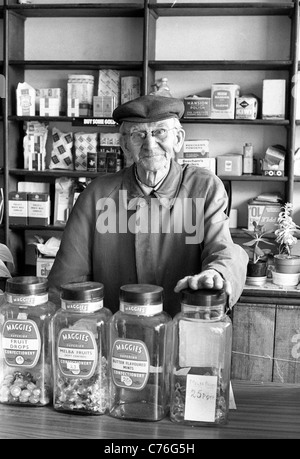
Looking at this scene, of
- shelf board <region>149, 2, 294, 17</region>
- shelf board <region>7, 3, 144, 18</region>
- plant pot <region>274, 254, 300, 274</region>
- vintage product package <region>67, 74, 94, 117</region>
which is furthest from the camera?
vintage product package <region>67, 74, 94, 117</region>

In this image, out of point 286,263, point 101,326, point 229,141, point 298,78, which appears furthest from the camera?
point 229,141

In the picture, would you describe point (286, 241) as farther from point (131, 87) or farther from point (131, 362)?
point (131, 362)

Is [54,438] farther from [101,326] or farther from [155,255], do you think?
[155,255]

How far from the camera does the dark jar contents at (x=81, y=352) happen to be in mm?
1304

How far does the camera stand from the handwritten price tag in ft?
4.22

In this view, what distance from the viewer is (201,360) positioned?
1325mm

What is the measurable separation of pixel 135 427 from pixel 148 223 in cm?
76

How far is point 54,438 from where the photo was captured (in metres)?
1.24

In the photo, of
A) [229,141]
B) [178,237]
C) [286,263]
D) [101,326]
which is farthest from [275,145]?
[101,326]

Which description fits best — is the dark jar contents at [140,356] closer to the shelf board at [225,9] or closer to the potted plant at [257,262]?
the potted plant at [257,262]

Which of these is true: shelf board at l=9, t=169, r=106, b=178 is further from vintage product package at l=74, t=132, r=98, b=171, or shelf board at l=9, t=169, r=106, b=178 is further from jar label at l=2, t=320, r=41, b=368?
jar label at l=2, t=320, r=41, b=368

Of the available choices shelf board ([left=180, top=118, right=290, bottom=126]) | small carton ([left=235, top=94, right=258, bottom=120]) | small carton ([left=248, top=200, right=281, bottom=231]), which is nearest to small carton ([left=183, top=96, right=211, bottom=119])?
shelf board ([left=180, top=118, right=290, bottom=126])

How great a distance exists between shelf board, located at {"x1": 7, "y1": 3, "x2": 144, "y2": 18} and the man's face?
244 centimetres
